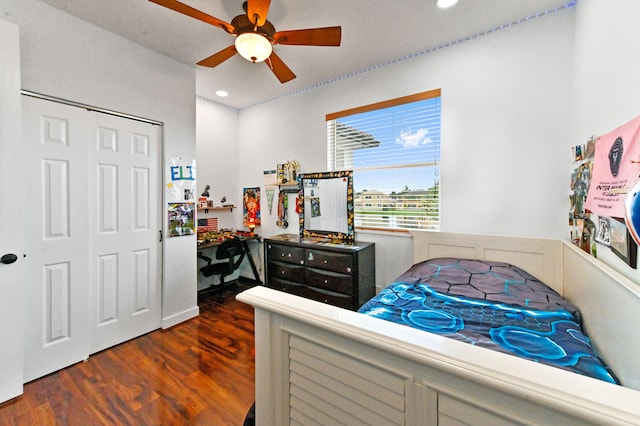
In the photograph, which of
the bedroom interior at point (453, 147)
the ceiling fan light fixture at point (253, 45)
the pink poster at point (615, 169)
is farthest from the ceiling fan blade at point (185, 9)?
the pink poster at point (615, 169)

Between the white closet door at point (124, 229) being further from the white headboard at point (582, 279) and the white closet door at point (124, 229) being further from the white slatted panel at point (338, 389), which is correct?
the white headboard at point (582, 279)

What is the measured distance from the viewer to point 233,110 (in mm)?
4059

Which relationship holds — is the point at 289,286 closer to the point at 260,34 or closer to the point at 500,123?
the point at 260,34

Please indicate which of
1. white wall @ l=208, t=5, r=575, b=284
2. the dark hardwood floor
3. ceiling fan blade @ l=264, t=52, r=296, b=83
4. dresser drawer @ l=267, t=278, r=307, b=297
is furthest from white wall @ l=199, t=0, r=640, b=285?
the dark hardwood floor

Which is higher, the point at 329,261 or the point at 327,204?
the point at 327,204

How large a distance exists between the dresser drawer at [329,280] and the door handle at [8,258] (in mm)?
2201

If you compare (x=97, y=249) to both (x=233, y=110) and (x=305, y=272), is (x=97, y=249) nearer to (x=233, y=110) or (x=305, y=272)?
(x=305, y=272)

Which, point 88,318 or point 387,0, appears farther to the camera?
point 88,318

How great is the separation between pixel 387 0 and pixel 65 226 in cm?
298

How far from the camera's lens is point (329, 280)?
2699mm

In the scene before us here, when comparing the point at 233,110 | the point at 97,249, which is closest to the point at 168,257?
the point at 97,249

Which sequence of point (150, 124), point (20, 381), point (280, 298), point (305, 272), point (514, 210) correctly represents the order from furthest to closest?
point (305, 272), point (150, 124), point (514, 210), point (20, 381), point (280, 298)

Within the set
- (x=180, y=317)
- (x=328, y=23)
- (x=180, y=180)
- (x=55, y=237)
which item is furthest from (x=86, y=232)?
(x=328, y=23)

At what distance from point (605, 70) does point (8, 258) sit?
3.61 meters
